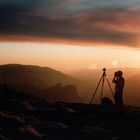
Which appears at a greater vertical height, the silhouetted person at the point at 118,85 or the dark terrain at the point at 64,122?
the silhouetted person at the point at 118,85

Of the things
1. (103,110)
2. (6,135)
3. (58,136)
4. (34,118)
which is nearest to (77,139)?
(58,136)

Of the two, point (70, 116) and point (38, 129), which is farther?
point (70, 116)

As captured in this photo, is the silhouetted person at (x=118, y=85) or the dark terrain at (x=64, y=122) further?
the silhouetted person at (x=118, y=85)

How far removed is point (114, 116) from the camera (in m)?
30.2

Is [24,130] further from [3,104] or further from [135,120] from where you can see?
[135,120]

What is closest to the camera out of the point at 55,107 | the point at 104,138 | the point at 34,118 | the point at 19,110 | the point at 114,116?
the point at 104,138

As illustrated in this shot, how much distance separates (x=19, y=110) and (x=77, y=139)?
26.6ft

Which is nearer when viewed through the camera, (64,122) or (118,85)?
(64,122)

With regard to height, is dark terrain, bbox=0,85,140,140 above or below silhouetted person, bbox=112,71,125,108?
below

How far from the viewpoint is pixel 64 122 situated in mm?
26625

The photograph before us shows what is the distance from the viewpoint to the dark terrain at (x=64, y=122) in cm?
2105

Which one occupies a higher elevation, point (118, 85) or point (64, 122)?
point (118, 85)

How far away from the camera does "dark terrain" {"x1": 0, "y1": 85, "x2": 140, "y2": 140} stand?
69.1ft

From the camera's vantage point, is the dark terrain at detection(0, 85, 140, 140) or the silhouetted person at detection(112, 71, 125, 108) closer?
the dark terrain at detection(0, 85, 140, 140)
